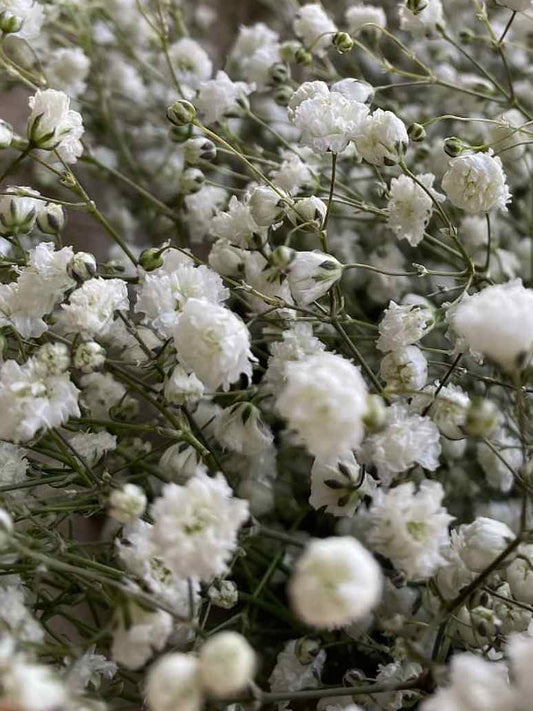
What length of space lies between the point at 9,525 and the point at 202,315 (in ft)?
0.61

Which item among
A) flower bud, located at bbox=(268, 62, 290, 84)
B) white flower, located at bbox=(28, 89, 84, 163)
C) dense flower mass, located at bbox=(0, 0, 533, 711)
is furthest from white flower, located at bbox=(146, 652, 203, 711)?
flower bud, located at bbox=(268, 62, 290, 84)

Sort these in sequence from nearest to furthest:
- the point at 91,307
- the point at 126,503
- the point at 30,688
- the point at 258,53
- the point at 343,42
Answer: the point at 30,688 → the point at 126,503 → the point at 91,307 → the point at 343,42 → the point at 258,53

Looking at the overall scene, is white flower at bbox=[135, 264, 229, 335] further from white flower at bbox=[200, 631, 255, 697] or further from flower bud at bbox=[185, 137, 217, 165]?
white flower at bbox=[200, 631, 255, 697]

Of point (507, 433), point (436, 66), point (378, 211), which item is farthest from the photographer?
point (436, 66)

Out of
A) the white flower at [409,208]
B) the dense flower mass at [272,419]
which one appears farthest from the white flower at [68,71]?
the white flower at [409,208]

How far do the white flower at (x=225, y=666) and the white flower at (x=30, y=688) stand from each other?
7 cm

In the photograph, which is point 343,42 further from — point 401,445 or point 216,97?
point 401,445

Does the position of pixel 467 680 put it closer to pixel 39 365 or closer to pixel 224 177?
pixel 39 365

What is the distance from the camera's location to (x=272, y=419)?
81 cm

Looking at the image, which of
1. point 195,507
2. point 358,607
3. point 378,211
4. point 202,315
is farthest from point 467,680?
point 378,211

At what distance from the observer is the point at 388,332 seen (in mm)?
657

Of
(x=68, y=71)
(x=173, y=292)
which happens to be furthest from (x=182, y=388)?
(x=68, y=71)

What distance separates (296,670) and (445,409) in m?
0.26

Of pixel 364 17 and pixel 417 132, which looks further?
pixel 364 17
